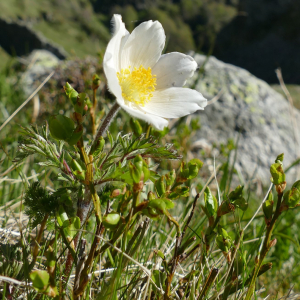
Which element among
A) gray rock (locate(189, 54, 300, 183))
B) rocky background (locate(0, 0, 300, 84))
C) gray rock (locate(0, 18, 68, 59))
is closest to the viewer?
gray rock (locate(189, 54, 300, 183))

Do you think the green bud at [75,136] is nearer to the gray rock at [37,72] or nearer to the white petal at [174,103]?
the white petal at [174,103]

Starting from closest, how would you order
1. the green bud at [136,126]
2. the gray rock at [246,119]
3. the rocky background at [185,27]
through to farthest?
1. the green bud at [136,126]
2. the gray rock at [246,119]
3. the rocky background at [185,27]

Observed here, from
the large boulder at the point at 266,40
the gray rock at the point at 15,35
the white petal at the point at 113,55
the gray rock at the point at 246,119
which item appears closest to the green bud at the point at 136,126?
the white petal at the point at 113,55

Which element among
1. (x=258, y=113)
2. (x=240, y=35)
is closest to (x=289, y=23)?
(x=240, y=35)

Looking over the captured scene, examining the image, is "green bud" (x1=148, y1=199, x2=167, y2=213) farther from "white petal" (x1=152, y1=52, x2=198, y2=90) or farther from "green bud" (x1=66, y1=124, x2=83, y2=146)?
"white petal" (x1=152, y1=52, x2=198, y2=90)

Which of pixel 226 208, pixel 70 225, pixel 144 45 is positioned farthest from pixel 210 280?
pixel 144 45

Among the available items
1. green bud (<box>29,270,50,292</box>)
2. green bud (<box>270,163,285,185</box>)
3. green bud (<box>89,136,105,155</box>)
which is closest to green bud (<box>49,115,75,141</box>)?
green bud (<box>89,136,105,155</box>)
